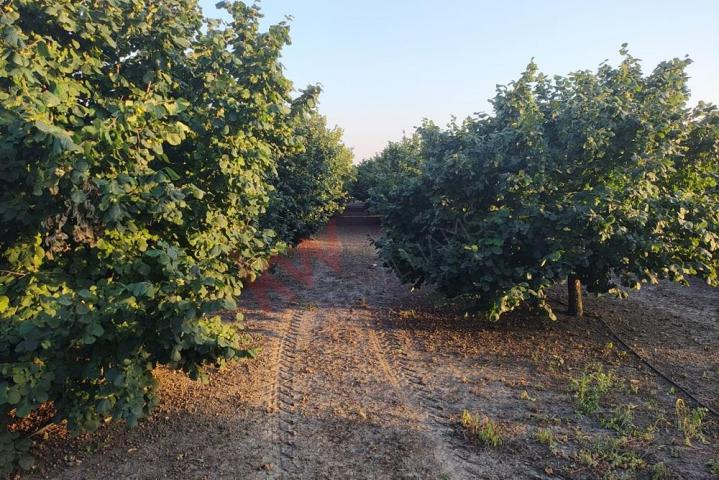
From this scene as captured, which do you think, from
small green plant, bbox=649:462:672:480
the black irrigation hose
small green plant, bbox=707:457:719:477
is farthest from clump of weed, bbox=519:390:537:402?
the black irrigation hose

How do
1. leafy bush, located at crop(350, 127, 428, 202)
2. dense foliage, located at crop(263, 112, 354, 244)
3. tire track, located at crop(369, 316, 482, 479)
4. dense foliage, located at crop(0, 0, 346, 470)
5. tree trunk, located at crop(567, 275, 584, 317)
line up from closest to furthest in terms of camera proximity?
dense foliage, located at crop(0, 0, 346, 470) → tire track, located at crop(369, 316, 482, 479) → tree trunk, located at crop(567, 275, 584, 317) → dense foliage, located at crop(263, 112, 354, 244) → leafy bush, located at crop(350, 127, 428, 202)

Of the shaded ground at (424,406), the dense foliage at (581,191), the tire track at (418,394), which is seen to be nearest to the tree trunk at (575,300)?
the shaded ground at (424,406)

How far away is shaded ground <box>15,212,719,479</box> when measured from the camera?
394cm

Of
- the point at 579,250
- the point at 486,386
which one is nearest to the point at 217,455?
the point at 486,386

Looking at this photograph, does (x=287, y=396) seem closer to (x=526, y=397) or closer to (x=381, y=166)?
(x=526, y=397)

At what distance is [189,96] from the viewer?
4.89 m

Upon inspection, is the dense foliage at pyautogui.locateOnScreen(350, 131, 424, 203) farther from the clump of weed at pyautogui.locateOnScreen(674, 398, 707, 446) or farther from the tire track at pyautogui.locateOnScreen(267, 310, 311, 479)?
the clump of weed at pyautogui.locateOnScreen(674, 398, 707, 446)

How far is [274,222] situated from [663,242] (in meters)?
8.37

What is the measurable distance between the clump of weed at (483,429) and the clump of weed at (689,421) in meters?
1.64

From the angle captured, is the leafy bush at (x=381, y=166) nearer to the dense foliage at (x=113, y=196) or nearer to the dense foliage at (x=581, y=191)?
the dense foliage at (x=581, y=191)

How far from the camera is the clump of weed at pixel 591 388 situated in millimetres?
4922

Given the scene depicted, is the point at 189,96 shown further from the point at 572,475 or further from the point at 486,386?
the point at 572,475

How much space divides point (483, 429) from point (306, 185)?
1090 centimetres

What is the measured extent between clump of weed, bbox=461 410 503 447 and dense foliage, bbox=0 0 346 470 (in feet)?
7.45
